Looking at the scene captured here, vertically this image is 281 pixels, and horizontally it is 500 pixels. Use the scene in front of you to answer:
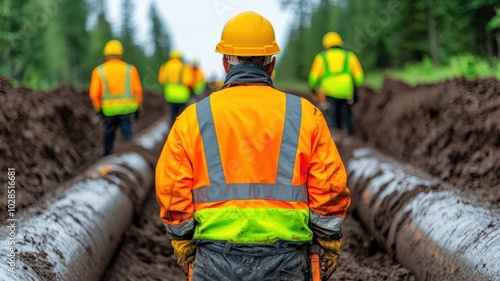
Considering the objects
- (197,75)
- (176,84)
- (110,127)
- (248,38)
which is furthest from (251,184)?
(197,75)

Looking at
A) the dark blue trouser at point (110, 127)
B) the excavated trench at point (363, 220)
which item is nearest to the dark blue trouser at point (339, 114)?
the excavated trench at point (363, 220)

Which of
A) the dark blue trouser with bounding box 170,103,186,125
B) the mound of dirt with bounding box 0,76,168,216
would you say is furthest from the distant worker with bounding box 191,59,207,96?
the mound of dirt with bounding box 0,76,168,216

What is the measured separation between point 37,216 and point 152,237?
2262 millimetres

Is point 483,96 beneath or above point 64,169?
above

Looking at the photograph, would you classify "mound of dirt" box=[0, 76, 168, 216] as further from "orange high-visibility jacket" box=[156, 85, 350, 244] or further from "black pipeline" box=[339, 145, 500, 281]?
"orange high-visibility jacket" box=[156, 85, 350, 244]

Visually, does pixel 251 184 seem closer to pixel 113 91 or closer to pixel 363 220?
pixel 363 220

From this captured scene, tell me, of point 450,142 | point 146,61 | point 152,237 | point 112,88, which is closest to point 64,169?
point 112,88

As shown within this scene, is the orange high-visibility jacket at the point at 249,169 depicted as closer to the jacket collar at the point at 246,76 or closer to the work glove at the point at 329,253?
the jacket collar at the point at 246,76

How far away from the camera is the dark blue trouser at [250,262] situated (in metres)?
3.22

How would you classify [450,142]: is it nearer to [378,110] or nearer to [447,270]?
[447,270]

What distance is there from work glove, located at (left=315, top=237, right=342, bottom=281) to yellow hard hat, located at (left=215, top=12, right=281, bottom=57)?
100 centimetres

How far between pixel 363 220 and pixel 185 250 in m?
4.73

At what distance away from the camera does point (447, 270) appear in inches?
192

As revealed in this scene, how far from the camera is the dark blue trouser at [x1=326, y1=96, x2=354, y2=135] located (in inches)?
505
